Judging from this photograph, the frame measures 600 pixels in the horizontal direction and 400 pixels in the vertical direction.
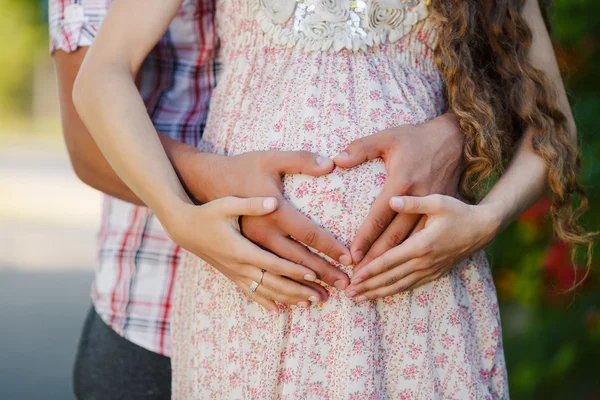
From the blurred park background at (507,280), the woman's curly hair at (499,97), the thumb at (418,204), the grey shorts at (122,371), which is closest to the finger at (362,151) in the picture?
the thumb at (418,204)

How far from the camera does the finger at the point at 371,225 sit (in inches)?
60.4

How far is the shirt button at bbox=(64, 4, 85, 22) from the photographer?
190cm

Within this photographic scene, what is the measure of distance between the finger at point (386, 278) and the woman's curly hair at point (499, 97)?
285 millimetres

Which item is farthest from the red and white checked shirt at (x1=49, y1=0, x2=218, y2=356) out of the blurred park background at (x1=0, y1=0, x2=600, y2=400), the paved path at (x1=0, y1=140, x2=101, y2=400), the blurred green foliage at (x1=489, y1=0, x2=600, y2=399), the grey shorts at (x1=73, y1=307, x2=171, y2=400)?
the paved path at (x1=0, y1=140, x2=101, y2=400)

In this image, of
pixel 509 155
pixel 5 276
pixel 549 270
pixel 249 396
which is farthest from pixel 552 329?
pixel 5 276

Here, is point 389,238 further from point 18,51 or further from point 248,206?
point 18,51

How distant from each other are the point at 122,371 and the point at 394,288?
2.91 feet

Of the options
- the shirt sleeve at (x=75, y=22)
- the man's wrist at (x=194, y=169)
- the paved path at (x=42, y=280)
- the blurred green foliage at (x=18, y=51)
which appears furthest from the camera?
the blurred green foliage at (x=18, y=51)

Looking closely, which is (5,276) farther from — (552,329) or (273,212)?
(273,212)

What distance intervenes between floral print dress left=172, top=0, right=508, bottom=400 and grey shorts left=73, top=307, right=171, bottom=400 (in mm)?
261

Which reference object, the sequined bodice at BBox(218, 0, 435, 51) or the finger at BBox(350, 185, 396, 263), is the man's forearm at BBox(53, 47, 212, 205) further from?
the finger at BBox(350, 185, 396, 263)

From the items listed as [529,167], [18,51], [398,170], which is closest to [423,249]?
[398,170]

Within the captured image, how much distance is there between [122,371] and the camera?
208cm

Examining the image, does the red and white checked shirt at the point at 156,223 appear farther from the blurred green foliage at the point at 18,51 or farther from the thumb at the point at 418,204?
the blurred green foliage at the point at 18,51
